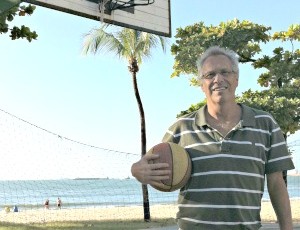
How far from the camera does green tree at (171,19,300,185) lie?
17586 millimetres

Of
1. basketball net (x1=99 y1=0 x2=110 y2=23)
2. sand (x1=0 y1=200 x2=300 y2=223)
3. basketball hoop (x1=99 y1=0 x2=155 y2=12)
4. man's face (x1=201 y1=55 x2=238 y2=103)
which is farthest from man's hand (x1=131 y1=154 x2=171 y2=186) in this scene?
sand (x1=0 y1=200 x2=300 y2=223)

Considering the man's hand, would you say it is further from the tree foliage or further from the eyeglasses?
the tree foliage

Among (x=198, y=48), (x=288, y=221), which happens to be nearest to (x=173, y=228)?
(x=198, y=48)

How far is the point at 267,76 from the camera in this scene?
61.2ft

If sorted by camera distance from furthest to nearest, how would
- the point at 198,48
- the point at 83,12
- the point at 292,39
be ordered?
the point at 292,39, the point at 198,48, the point at 83,12

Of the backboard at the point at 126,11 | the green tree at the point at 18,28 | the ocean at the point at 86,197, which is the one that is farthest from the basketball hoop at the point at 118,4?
the ocean at the point at 86,197

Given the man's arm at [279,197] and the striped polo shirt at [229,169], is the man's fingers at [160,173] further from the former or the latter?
the man's arm at [279,197]

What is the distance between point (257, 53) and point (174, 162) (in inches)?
624

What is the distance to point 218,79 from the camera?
9.25 ft

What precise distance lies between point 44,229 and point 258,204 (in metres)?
12.8

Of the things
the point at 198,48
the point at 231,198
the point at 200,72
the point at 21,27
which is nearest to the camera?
the point at 231,198

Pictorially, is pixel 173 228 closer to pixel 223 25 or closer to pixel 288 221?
pixel 223 25

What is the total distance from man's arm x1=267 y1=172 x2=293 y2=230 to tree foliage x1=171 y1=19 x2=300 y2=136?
1430 centimetres

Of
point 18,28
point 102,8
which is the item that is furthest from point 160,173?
point 102,8
